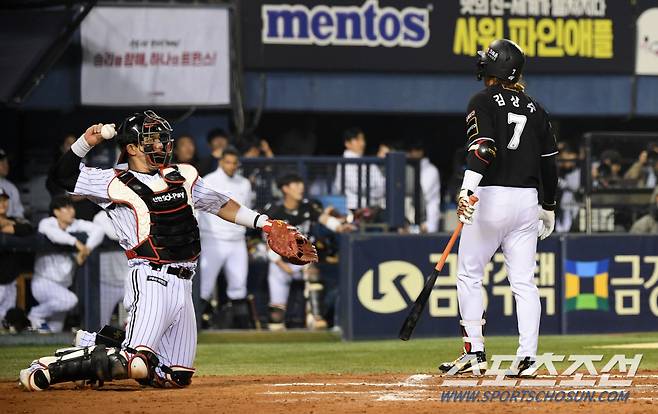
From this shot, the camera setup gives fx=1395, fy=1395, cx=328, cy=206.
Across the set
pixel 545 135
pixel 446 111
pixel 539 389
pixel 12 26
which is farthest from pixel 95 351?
pixel 446 111

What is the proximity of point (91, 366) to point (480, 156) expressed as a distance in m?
2.72

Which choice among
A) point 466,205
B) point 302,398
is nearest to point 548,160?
point 466,205

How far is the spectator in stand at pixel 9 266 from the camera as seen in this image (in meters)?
13.5

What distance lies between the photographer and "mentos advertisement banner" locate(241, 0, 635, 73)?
17.0 m

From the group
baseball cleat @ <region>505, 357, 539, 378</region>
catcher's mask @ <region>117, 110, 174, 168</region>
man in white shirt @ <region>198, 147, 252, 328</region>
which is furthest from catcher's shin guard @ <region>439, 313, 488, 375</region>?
man in white shirt @ <region>198, 147, 252, 328</region>

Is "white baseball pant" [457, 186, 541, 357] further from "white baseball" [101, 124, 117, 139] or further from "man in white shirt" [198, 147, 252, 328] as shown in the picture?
"man in white shirt" [198, 147, 252, 328]

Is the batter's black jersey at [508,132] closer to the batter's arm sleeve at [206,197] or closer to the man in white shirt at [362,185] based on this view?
the batter's arm sleeve at [206,197]

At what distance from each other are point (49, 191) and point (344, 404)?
8.57 meters

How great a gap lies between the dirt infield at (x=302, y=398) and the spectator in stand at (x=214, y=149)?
21.6 feet

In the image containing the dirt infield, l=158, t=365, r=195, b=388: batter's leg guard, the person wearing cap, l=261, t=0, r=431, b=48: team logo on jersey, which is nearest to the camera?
the dirt infield

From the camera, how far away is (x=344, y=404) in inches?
295

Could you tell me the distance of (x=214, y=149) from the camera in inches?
629

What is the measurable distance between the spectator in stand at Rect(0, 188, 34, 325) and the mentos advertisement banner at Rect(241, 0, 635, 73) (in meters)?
4.33

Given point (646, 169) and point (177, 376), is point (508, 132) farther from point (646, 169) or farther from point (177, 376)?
point (646, 169)
